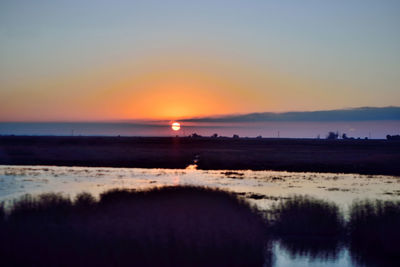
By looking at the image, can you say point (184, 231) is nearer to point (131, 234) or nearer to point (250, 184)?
point (131, 234)

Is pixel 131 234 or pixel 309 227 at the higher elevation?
pixel 131 234

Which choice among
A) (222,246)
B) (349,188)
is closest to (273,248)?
(222,246)

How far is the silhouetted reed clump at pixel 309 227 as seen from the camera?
1845cm

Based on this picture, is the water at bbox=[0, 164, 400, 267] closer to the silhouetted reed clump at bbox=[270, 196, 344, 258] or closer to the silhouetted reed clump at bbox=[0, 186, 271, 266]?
the silhouetted reed clump at bbox=[270, 196, 344, 258]

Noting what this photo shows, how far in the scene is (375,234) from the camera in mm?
19750

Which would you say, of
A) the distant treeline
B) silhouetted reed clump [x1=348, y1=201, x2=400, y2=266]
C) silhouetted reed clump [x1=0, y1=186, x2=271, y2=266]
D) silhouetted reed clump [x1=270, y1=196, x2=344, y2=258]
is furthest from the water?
silhouetted reed clump [x1=0, y1=186, x2=271, y2=266]

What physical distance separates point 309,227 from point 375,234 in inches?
110

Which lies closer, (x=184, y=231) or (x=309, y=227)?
(x=184, y=231)

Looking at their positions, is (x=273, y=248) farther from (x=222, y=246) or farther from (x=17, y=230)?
(x=17, y=230)

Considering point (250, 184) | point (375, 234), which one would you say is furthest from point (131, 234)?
point (250, 184)

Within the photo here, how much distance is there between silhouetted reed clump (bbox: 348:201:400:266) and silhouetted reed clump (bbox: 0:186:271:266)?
3829mm

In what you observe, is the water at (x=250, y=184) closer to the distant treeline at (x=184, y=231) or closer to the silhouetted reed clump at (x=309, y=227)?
the silhouetted reed clump at (x=309, y=227)

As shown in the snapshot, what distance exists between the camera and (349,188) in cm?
3597

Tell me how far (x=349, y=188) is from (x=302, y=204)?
499 inches
